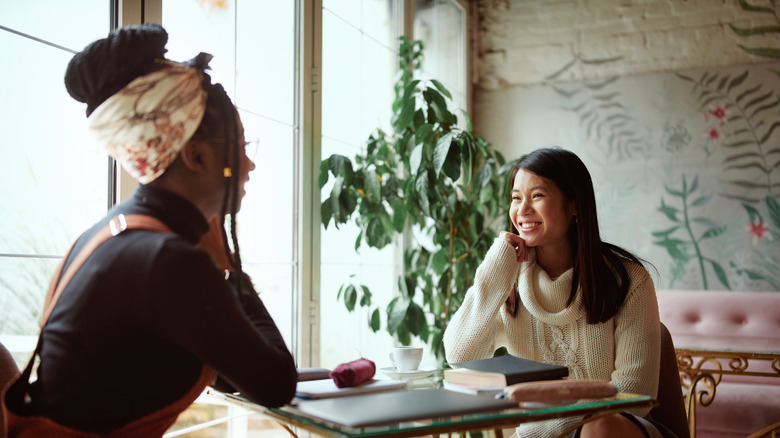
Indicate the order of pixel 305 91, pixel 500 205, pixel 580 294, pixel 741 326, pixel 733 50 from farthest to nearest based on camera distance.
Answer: pixel 733 50 → pixel 741 326 → pixel 500 205 → pixel 305 91 → pixel 580 294

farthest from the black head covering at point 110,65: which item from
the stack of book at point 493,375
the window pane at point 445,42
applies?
the window pane at point 445,42

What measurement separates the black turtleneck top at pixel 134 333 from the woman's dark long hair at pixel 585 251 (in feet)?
3.43

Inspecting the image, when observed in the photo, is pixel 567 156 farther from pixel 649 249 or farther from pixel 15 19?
pixel 649 249

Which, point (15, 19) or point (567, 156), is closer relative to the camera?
point (15, 19)

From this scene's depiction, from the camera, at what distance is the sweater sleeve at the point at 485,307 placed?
1729mm

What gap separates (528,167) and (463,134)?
98 centimetres

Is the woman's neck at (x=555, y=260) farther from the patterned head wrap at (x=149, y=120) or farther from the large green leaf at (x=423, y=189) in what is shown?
the patterned head wrap at (x=149, y=120)

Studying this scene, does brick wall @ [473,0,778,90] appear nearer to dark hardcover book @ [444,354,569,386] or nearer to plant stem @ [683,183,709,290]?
plant stem @ [683,183,709,290]

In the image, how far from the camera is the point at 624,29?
4.08 m

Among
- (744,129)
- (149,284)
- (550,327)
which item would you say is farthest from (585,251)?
(744,129)

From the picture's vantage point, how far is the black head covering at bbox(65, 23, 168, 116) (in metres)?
0.95

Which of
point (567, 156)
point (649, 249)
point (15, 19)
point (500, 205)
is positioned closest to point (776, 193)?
point (649, 249)

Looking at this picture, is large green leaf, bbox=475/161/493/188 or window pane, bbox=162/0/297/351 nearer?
window pane, bbox=162/0/297/351

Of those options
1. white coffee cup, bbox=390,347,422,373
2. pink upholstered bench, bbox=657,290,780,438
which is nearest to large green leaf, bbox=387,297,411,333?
pink upholstered bench, bbox=657,290,780,438
